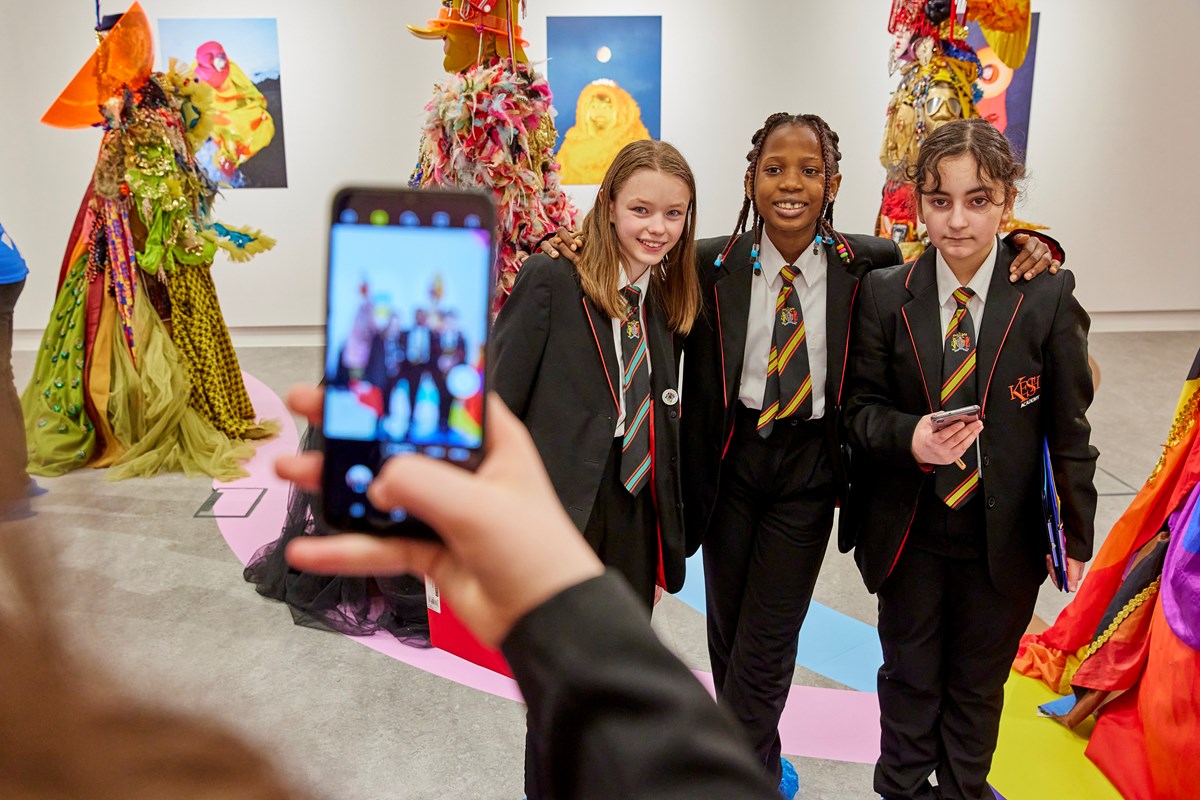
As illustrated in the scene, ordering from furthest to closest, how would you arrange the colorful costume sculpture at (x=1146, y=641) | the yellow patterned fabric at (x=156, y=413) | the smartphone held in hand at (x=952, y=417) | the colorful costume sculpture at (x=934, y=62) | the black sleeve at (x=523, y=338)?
the yellow patterned fabric at (x=156, y=413) < the colorful costume sculpture at (x=934, y=62) < the colorful costume sculpture at (x=1146, y=641) < the black sleeve at (x=523, y=338) < the smartphone held in hand at (x=952, y=417)

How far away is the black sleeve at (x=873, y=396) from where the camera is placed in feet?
6.66

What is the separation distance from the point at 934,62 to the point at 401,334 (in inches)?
149

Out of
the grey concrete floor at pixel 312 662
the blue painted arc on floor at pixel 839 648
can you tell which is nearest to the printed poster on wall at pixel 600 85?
the grey concrete floor at pixel 312 662

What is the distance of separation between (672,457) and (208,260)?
358cm

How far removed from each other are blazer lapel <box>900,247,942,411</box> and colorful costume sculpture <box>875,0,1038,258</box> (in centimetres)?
198

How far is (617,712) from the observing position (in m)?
0.52

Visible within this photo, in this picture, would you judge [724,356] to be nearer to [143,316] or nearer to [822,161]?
[822,161]

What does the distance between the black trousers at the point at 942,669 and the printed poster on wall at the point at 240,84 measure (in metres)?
6.21

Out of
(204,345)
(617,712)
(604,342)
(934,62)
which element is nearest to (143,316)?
(204,345)

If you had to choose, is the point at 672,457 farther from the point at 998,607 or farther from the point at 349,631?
the point at 349,631

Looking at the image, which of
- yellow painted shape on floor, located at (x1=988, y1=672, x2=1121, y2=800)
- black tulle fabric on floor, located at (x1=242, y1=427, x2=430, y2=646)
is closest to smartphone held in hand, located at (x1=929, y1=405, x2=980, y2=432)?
yellow painted shape on floor, located at (x1=988, y1=672, x2=1121, y2=800)

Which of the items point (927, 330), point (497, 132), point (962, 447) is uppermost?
point (497, 132)

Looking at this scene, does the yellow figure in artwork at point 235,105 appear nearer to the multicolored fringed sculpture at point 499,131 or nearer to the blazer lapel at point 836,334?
the multicolored fringed sculpture at point 499,131

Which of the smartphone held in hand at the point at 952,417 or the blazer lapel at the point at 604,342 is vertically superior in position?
the blazer lapel at the point at 604,342
